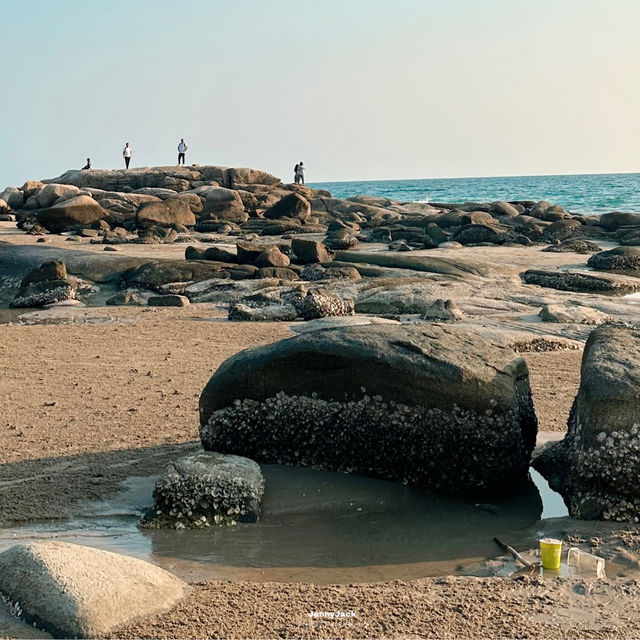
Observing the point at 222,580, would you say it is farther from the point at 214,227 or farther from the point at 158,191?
the point at 158,191

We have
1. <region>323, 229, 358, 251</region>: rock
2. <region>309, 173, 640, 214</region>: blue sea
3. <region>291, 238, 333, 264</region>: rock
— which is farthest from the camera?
<region>309, 173, 640, 214</region>: blue sea

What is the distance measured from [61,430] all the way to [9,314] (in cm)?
887

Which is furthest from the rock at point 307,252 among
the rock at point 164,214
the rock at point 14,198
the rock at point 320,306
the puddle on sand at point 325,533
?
the rock at point 14,198

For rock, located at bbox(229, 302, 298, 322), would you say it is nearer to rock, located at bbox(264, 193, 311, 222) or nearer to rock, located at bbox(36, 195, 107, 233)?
rock, located at bbox(36, 195, 107, 233)

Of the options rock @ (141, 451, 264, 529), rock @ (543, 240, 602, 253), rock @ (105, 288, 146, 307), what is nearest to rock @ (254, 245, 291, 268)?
rock @ (105, 288, 146, 307)

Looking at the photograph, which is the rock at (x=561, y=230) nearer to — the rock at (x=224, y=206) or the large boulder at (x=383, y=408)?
the rock at (x=224, y=206)

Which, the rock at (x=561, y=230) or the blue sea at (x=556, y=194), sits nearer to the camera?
the rock at (x=561, y=230)

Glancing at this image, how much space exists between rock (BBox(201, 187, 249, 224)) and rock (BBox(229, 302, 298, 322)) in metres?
20.8

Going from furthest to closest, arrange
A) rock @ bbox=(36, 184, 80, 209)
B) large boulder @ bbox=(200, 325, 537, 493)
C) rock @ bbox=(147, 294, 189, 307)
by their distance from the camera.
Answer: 1. rock @ bbox=(36, 184, 80, 209)
2. rock @ bbox=(147, 294, 189, 307)
3. large boulder @ bbox=(200, 325, 537, 493)

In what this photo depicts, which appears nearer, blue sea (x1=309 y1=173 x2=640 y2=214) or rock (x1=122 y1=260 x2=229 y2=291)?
rock (x1=122 y1=260 x2=229 y2=291)

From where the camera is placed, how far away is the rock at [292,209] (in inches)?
1326

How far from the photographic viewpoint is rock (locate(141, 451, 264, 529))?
211 inches

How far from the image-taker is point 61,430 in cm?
719

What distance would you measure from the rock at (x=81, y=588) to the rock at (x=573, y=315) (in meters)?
9.70
